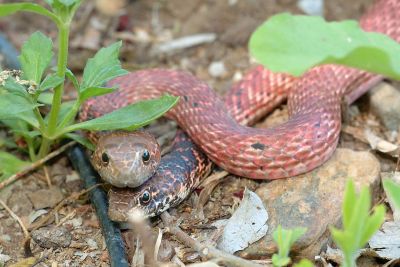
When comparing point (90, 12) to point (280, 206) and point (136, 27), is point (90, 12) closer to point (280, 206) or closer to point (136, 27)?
point (136, 27)

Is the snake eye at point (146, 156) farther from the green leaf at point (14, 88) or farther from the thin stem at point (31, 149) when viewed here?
the thin stem at point (31, 149)

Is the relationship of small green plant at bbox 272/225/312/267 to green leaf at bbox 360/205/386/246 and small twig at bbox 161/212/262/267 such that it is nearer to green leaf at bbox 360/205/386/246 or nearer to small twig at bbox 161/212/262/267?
small twig at bbox 161/212/262/267

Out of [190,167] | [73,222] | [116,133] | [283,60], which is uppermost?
[283,60]

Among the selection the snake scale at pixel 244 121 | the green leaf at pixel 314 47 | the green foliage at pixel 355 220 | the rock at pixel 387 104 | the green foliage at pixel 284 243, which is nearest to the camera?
the green foliage at pixel 355 220

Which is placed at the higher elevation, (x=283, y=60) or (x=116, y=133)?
(x=283, y=60)

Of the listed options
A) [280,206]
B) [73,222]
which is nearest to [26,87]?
[73,222]

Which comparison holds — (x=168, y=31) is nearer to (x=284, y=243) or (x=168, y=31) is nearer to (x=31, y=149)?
(x=31, y=149)

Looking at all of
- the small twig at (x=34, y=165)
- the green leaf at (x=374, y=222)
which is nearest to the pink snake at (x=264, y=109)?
the small twig at (x=34, y=165)
